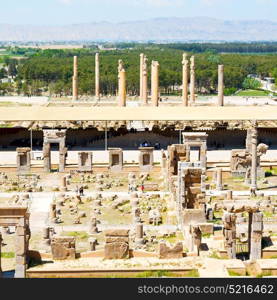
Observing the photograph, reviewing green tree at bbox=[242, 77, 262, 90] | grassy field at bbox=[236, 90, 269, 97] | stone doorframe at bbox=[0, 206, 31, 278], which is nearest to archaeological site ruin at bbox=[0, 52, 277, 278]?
stone doorframe at bbox=[0, 206, 31, 278]

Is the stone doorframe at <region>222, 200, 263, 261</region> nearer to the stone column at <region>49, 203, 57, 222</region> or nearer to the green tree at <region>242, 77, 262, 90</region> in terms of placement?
the stone column at <region>49, 203, 57, 222</region>

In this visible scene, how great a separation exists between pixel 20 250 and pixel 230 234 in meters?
7.46

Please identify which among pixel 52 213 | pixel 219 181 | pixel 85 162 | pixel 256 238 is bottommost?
pixel 52 213

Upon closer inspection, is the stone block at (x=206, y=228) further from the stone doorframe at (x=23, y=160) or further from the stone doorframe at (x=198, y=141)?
the stone doorframe at (x=23, y=160)

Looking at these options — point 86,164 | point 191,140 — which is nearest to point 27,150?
point 86,164

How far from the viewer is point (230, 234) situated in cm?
2702

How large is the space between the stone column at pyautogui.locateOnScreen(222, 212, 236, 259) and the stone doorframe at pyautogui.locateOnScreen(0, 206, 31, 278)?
7126mm

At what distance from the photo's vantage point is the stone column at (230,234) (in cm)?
2700

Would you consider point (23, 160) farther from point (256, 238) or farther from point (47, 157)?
point (256, 238)

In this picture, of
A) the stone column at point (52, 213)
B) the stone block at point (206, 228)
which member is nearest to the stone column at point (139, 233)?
the stone block at point (206, 228)

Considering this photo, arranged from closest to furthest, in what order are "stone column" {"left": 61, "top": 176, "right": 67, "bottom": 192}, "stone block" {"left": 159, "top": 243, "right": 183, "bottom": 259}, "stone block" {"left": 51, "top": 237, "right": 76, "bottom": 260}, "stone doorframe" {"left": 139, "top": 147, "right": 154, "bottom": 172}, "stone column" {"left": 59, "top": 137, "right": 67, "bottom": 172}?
"stone block" {"left": 159, "top": 243, "right": 183, "bottom": 259}, "stone block" {"left": 51, "top": 237, "right": 76, "bottom": 260}, "stone column" {"left": 61, "top": 176, "right": 67, "bottom": 192}, "stone column" {"left": 59, "top": 137, "right": 67, "bottom": 172}, "stone doorframe" {"left": 139, "top": 147, "right": 154, "bottom": 172}

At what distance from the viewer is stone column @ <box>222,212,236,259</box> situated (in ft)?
88.6

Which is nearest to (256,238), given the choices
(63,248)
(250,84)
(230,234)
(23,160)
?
(230,234)
